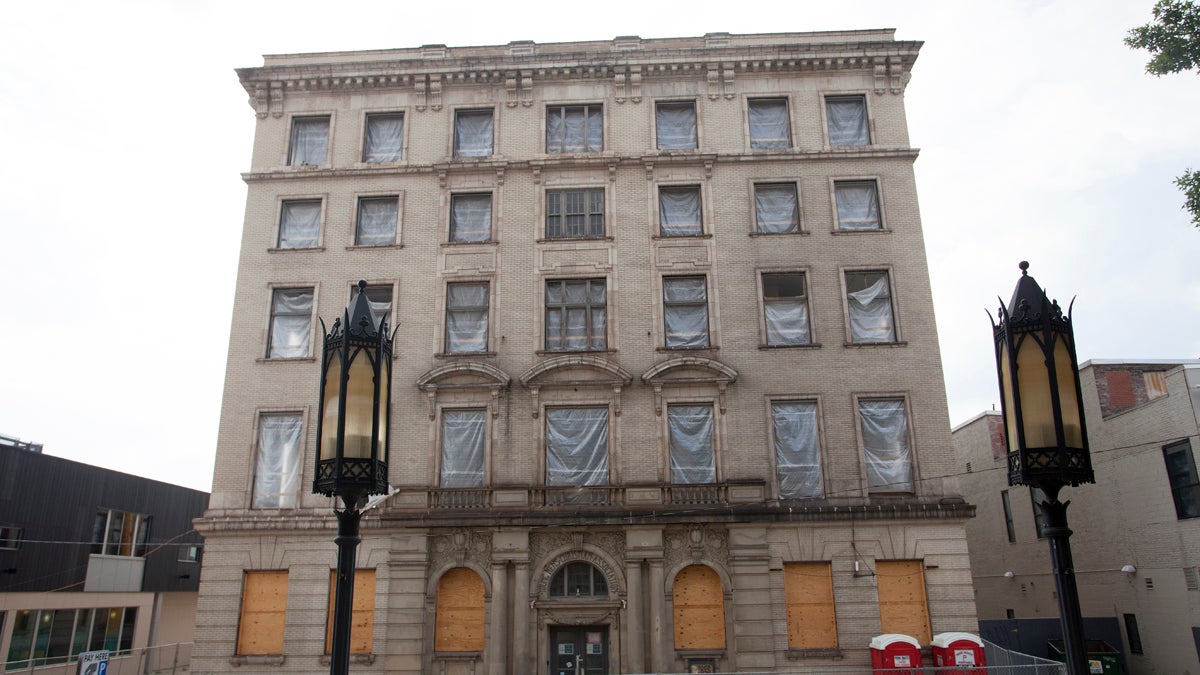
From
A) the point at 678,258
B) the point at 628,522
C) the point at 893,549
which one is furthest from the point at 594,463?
the point at 893,549

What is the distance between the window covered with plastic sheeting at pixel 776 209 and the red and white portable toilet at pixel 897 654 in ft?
39.3

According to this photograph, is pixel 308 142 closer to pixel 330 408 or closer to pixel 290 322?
pixel 290 322

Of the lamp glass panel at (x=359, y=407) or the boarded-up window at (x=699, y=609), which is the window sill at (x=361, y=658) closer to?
the boarded-up window at (x=699, y=609)

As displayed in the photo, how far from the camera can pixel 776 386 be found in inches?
939

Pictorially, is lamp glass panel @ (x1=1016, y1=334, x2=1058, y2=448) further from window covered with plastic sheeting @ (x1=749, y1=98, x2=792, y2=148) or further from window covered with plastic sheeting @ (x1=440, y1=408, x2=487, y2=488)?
window covered with plastic sheeting @ (x1=749, y1=98, x2=792, y2=148)

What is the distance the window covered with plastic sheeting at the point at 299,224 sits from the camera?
26.2m

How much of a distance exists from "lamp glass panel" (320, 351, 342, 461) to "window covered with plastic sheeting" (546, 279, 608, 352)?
1595 centimetres

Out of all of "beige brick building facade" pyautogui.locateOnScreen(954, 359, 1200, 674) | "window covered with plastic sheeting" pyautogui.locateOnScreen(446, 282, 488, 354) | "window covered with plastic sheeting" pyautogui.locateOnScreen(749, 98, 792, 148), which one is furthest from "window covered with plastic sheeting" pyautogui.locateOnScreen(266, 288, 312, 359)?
"beige brick building facade" pyautogui.locateOnScreen(954, 359, 1200, 674)

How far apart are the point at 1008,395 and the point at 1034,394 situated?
0.23m

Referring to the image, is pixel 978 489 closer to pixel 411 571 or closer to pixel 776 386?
pixel 776 386

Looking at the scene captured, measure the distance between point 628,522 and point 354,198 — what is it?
44.0ft

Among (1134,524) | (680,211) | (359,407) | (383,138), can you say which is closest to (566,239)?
(680,211)

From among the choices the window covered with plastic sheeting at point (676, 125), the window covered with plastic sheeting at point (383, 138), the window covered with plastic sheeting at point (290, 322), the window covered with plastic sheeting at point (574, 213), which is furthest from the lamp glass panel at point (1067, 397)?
the window covered with plastic sheeting at point (383, 138)

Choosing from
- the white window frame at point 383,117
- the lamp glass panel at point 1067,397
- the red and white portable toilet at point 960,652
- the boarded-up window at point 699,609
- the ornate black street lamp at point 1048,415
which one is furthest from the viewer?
the white window frame at point 383,117
